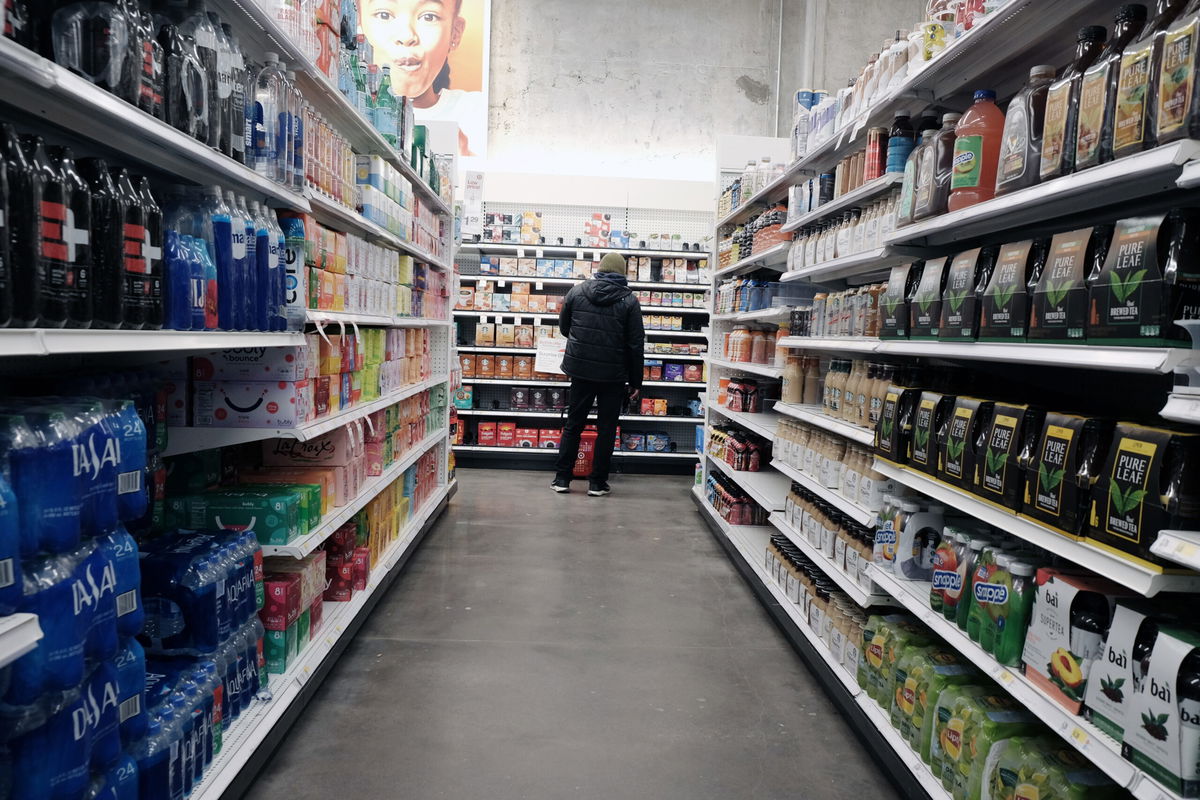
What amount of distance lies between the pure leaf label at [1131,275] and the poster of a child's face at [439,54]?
26.9 ft

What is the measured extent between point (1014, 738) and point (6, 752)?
80.9 inches

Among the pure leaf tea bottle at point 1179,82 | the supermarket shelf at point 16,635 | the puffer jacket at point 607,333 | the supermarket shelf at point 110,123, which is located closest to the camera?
the supermarket shelf at point 16,635

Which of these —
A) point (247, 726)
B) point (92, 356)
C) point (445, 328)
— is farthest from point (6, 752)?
point (445, 328)

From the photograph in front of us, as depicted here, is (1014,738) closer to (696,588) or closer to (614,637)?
(614,637)

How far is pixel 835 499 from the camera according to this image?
315 cm

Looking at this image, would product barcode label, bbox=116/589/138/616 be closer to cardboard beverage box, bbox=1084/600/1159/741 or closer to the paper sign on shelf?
cardboard beverage box, bbox=1084/600/1159/741

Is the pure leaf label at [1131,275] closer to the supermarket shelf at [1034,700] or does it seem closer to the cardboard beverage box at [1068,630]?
the cardboard beverage box at [1068,630]

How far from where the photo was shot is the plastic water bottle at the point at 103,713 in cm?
148

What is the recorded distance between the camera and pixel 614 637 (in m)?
3.67

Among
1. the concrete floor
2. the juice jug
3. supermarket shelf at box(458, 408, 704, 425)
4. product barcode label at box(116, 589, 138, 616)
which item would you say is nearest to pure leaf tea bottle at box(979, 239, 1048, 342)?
the juice jug

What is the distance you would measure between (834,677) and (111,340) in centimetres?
260

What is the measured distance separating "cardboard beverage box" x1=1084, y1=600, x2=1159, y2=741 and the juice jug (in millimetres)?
996

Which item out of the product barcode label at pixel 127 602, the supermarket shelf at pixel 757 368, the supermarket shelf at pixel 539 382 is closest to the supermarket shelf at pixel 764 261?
the supermarket shelf at pixel 757 368

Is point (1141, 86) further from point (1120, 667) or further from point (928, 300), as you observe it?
point (1120, 667)
